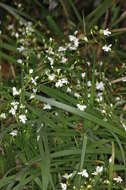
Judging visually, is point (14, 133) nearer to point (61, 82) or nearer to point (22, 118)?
point (22, 118)

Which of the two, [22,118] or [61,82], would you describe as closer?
[22,118]

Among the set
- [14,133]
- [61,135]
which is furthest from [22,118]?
[61,135]

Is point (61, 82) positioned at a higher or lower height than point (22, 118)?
higher

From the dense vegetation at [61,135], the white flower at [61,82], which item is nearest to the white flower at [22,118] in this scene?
the dense vegetation at [61,135]

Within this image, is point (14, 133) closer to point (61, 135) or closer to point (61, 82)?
point (61, 135)

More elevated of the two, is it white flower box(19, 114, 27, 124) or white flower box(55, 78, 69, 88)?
white flower box(55, 78, 69, 88)

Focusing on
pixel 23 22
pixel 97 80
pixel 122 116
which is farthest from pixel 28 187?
pixel 23 22

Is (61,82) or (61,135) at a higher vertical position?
(61,82)

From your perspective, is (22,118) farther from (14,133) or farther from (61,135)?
(61,135)

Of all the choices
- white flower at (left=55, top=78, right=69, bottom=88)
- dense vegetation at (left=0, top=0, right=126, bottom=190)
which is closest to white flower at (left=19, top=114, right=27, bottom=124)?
dense vegetation at (left=0, top=0, right=126, bottom=190)

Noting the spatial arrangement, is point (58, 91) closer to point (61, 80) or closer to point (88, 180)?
point (61, 80)

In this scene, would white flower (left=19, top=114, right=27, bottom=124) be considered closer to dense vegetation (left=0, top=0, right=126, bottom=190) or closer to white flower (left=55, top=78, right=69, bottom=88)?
dense vegetation (left=0, top=0, right=126, bottom=190)
